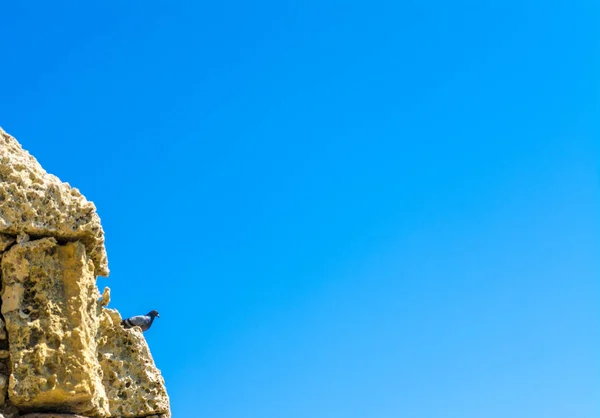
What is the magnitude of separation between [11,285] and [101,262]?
0.76 meters

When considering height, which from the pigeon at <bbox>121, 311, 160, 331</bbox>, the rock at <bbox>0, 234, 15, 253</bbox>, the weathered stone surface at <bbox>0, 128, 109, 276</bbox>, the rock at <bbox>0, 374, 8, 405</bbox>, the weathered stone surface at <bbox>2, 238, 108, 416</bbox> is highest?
the pigeon at <bbox>121, 311, 160, 331</bbox>

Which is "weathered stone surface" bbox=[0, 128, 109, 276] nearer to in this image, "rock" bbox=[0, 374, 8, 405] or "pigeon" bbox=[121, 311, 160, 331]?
"rock" bbox=[0, 374, 8, 405]

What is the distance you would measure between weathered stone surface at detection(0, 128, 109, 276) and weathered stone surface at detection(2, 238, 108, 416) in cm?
10

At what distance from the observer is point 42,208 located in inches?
239

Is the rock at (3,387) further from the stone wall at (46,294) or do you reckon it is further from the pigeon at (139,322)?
the pigeon at (139,322)

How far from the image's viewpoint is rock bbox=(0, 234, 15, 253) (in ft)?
19.5

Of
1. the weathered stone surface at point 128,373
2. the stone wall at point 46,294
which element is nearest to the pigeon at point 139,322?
the weathered stone surface at point 128,373

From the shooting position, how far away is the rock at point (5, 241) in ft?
19.5

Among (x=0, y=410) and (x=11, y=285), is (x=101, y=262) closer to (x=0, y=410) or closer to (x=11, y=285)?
(x=11, y=285)

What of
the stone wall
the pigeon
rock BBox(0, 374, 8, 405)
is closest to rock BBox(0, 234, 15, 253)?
the stone wall

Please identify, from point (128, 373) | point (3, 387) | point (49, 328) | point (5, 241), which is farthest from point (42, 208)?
point (128, 373)

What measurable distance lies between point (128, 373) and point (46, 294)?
2439 mm

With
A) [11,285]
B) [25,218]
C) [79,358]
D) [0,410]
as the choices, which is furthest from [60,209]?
[0,410]

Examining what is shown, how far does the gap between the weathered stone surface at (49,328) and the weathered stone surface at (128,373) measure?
184 centimetres
